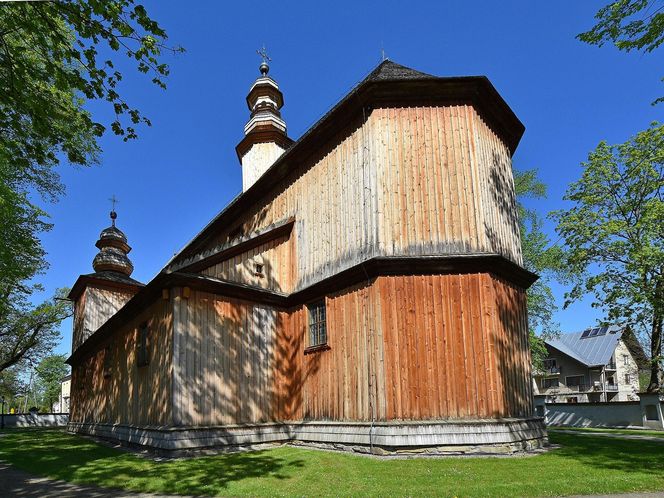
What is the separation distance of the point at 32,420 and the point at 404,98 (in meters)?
37.3

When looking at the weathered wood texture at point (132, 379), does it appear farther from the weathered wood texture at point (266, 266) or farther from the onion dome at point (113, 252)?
the onion dome at point (113, 252)

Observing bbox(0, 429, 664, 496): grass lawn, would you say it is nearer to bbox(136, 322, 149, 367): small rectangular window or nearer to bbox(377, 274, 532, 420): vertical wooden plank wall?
bbox(377, 274, 532, 420): vertical wooden plank wall

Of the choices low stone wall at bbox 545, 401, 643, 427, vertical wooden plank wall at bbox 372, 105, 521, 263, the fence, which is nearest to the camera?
vertical wooden plank wall at bbox 372, 105, 521, 263

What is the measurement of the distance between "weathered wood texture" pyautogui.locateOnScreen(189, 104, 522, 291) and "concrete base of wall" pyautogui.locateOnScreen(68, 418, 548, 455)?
4.06 metres

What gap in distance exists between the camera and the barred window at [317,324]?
13758 millimetres

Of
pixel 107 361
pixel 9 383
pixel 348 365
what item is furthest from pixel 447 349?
pixel 9 383

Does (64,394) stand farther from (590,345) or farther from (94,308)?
(590,345)

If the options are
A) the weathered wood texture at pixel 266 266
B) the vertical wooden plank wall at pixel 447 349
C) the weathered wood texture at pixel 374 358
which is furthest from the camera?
the weathered wood texture at pixel 266 266

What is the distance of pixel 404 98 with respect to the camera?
13188 mm

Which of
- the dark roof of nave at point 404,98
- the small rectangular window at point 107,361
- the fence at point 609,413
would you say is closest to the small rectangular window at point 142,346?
the small rectangular window at point 107,361

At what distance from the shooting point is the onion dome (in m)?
32.4

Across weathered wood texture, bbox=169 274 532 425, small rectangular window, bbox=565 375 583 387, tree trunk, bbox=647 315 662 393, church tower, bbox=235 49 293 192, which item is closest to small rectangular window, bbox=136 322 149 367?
weathered wood texture, bbox=169 274 532 425

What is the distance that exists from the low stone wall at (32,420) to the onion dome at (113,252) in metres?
11.5

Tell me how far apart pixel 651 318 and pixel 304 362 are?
2062cm
